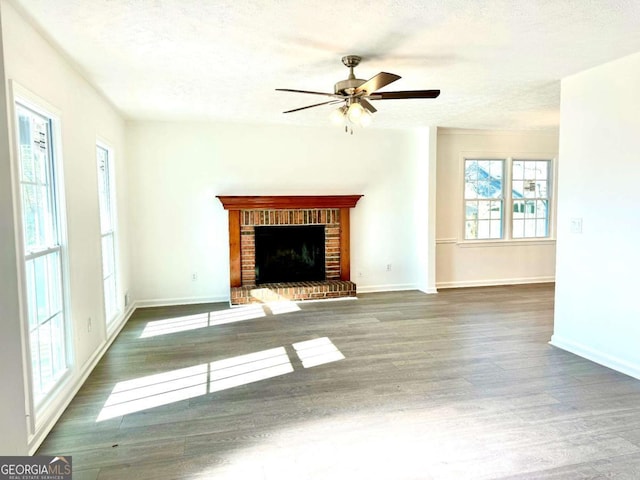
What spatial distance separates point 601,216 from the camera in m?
3.57

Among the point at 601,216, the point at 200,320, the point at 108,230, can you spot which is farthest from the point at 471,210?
the point at 108,230

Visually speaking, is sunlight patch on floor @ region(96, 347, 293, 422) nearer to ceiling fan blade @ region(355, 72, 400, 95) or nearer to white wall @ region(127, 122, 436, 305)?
ceiling fan blade @ region(355, 72, 400, 95)

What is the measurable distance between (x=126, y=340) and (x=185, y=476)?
8.40 ft

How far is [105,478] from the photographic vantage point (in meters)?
2.12

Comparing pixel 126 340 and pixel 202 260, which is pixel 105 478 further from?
pixel 202 260

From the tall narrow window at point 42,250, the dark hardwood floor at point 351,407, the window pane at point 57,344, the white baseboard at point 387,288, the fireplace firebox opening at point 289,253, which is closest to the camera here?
the dark hardwood floor at point 351,407

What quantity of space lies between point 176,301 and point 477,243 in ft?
15.9

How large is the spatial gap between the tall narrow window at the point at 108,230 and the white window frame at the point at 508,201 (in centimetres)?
511

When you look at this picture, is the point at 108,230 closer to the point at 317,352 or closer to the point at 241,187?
the point at 241,187

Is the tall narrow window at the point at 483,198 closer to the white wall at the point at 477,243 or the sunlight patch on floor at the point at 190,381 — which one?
the white wall at the point at 477,243

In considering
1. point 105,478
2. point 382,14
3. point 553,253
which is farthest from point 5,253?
point 553,253

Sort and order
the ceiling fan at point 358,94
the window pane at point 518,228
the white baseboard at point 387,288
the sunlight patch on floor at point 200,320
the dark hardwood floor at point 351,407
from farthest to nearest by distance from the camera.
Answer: the window pane at point 518,228 → the white baseboard at point 387,288 → the sunlight patch on floor at point 200,320 → the ceiling fan at point 358,94 → the dark hardwood floor at point 351,407

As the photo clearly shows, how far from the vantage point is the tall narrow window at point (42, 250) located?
2.62 metres

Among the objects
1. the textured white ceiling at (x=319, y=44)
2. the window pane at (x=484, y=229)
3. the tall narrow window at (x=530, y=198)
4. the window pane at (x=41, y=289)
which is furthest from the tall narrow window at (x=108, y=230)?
the tall narrow window at (x=530, y=198)
